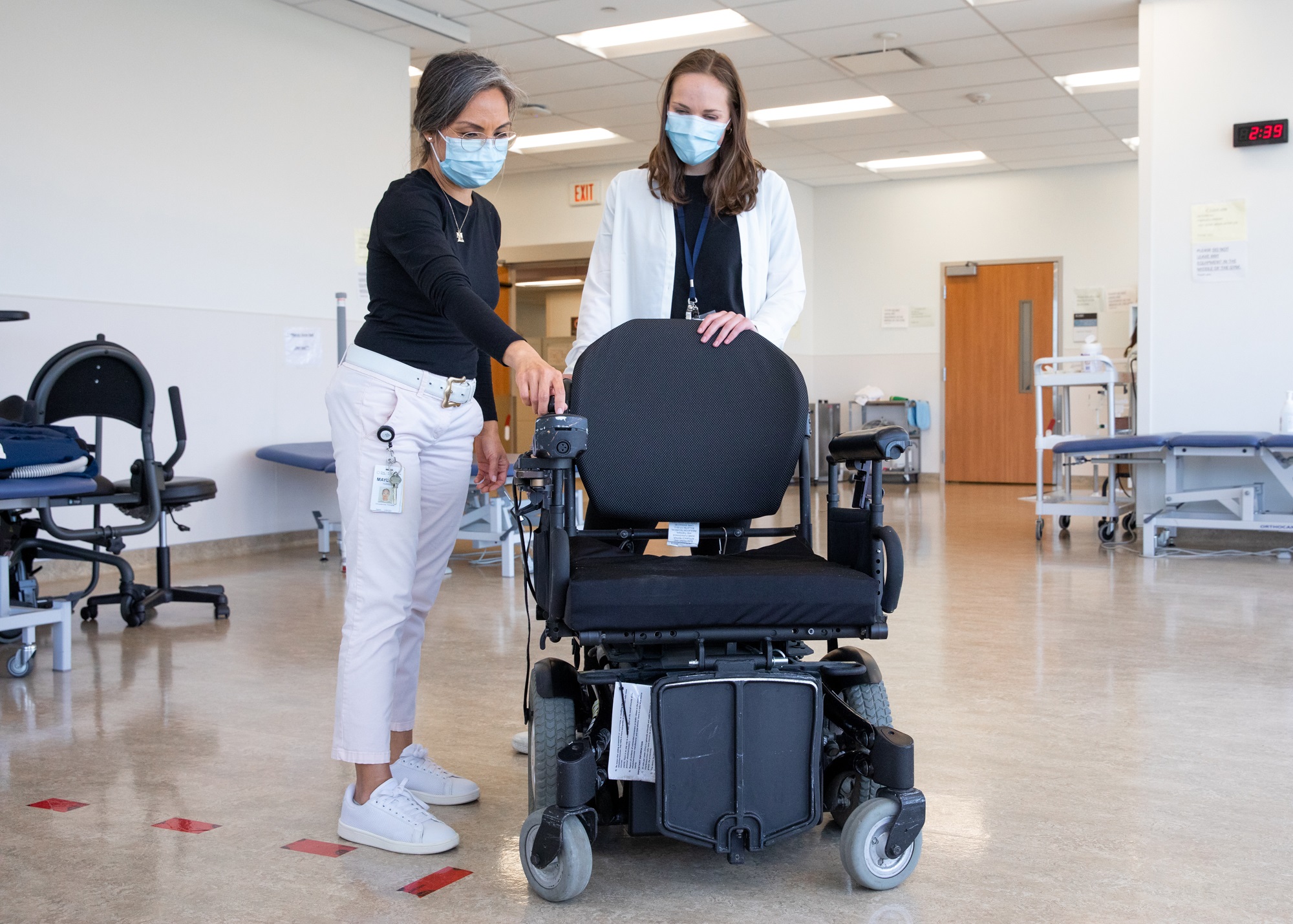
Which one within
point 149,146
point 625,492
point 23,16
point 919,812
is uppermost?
point 23,16

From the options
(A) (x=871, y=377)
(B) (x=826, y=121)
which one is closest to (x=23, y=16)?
(B) (x=826, y=121)

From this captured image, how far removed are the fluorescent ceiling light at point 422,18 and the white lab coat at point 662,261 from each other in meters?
4.43

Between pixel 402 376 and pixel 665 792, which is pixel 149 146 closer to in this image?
pixel 402 376

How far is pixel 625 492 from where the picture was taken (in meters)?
1.92

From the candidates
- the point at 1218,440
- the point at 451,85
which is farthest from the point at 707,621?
the point at 1218,440

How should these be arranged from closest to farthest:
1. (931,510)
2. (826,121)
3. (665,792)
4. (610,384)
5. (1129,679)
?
(665,792), (610,384), (1129,679), (931,510), (826,121)

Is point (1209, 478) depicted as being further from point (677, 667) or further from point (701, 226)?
point (677, 667)

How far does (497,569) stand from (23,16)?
3115 millimetres

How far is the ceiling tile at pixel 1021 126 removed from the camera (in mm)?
8930

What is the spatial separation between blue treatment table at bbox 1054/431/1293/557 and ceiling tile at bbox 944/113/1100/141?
147 inches

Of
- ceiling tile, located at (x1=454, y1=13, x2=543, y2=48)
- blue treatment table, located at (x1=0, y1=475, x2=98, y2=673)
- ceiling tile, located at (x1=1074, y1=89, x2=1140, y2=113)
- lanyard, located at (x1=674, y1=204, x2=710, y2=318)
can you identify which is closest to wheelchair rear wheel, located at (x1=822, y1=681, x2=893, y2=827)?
lanyard, located at (x1=674, y1=204, x2=710, y2=318)

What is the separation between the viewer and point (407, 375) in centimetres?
196

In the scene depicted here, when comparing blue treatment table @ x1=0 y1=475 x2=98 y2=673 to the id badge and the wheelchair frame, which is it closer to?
the id badge

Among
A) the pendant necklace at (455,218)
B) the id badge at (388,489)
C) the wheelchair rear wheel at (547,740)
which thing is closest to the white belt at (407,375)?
the id badge at (388,489)
